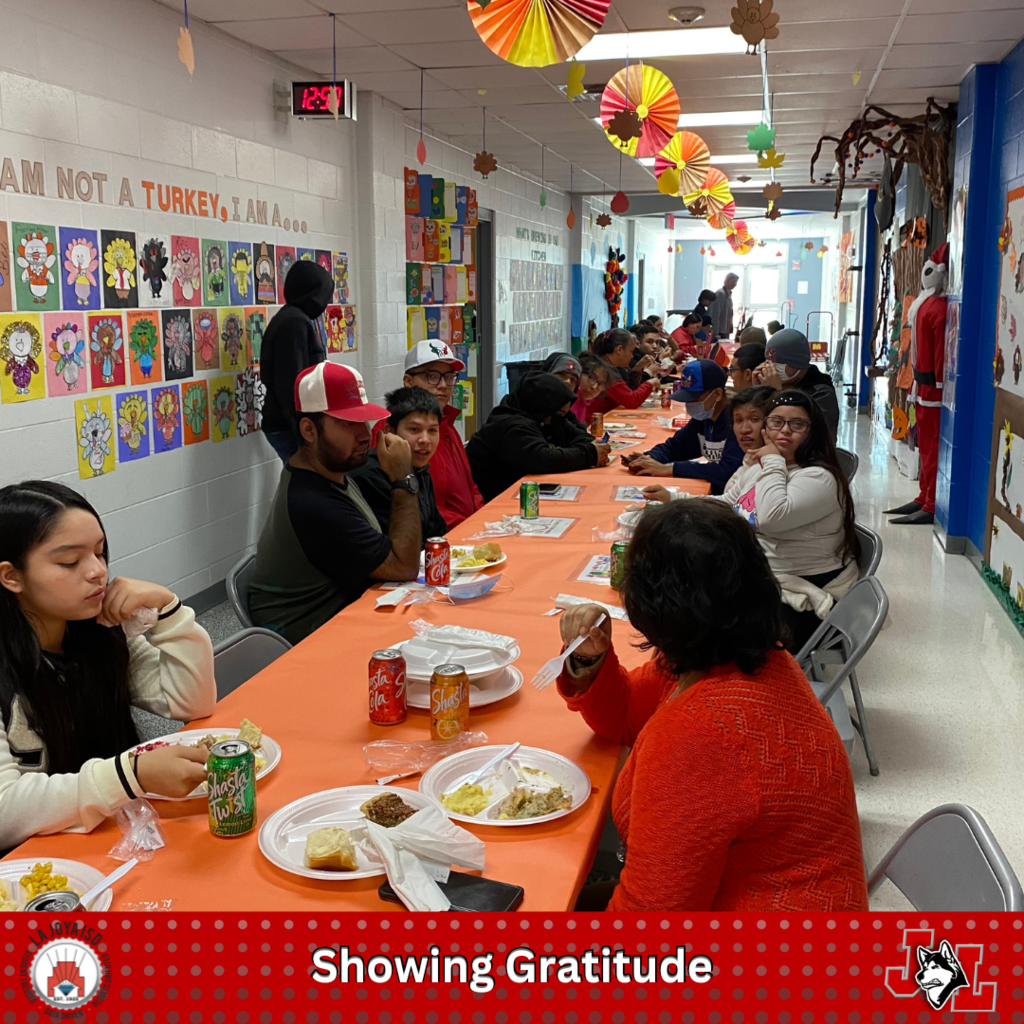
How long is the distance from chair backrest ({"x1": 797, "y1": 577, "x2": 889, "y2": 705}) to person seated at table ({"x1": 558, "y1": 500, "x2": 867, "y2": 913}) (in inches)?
43.1

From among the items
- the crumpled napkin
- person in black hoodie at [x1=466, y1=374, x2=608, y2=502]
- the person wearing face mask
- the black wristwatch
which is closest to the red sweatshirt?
the crumpled napkin

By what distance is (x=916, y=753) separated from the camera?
3525 millimetres

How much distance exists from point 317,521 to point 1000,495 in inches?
159

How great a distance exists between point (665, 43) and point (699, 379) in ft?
6.48

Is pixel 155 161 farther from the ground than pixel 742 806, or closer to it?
farther from the ground

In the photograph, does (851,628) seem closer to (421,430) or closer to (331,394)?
(331,394)

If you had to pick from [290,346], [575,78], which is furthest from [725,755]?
[290,346]

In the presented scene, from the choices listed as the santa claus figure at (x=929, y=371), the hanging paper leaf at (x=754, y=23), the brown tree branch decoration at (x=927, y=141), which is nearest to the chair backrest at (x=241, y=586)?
the hanging paper leaf at (x=754, y=23)

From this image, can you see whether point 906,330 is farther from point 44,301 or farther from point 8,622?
point 8,622

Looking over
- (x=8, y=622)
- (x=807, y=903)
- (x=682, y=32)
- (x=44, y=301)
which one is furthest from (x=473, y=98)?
(x=807, y=903)

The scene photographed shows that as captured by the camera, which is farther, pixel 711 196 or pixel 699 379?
pixel 711 196

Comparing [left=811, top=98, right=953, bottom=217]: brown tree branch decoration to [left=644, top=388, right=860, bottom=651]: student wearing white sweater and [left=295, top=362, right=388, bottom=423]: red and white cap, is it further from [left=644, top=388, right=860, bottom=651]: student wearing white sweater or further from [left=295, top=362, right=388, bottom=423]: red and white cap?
[left=295, top=362, right=388, bottom=423]: red and white cap

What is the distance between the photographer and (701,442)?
5242 millimetres

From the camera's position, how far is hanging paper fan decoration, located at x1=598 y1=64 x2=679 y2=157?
15.0 feet
